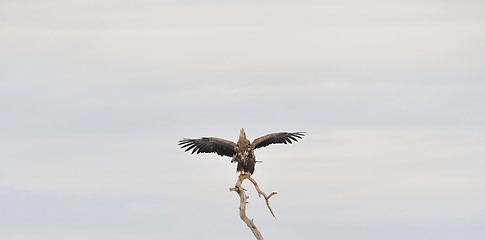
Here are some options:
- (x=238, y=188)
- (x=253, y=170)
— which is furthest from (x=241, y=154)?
(x=238, y=188)

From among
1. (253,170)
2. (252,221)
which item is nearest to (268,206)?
(252,221)

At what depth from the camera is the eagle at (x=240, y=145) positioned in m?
50.4

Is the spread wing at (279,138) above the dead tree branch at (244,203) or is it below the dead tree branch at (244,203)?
above

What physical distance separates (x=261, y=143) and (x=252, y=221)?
22.3 ft

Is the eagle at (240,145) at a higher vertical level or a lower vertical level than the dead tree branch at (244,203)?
higher

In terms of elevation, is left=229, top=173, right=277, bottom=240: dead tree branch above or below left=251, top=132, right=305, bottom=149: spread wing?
below

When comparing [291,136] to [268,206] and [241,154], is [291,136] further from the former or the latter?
[268,206]

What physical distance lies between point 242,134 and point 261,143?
0.99m

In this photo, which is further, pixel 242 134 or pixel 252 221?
pixel 242 134

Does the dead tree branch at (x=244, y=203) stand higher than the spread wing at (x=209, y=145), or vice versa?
the spread wing at (x=209, y=145)

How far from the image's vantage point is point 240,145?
5125 centimetres

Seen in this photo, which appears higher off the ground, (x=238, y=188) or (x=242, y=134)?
(x=242, y=134)

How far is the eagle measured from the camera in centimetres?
5044

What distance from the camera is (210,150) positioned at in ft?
171
